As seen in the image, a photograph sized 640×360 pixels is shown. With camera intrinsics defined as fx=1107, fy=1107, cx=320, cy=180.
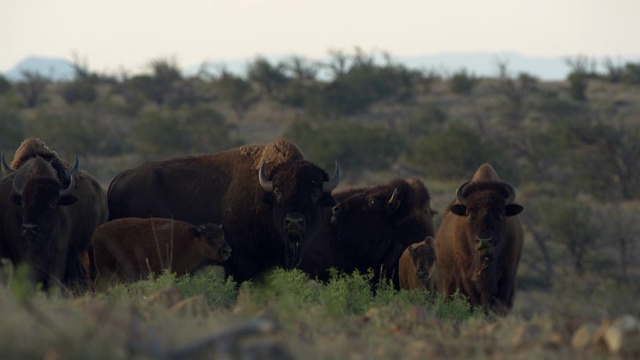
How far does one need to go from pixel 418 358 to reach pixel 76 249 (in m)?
7.30

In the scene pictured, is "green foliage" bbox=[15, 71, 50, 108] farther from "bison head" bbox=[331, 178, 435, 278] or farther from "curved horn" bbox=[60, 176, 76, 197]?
"curved horn" bbox=[60, 176, 76, 197]

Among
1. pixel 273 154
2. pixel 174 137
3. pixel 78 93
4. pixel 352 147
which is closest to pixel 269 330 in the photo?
pixel 273 154

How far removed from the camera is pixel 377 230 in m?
15.2

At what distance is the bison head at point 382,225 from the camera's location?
1515 cm

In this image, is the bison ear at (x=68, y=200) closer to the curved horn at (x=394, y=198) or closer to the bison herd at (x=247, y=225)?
the bison herd at (x=247, y=225)

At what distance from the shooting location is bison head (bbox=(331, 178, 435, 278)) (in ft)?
49.7

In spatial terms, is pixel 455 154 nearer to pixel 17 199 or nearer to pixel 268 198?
pixel 268 198

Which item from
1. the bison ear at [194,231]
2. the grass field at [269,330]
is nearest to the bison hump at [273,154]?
the bison ear at [194,231]

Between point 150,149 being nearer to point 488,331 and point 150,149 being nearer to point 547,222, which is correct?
point 547,222

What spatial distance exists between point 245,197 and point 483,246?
331cm

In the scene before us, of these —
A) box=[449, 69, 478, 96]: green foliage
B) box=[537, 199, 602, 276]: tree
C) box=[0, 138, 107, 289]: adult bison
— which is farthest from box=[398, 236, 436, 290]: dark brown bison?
box=[449, 69, 478, 96]: green foliage

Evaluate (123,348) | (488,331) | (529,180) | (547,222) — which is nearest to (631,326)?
(488,331)

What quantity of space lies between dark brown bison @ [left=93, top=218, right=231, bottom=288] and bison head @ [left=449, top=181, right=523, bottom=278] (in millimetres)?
2850

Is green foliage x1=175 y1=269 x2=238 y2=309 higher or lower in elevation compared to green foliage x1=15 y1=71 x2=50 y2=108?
higher
